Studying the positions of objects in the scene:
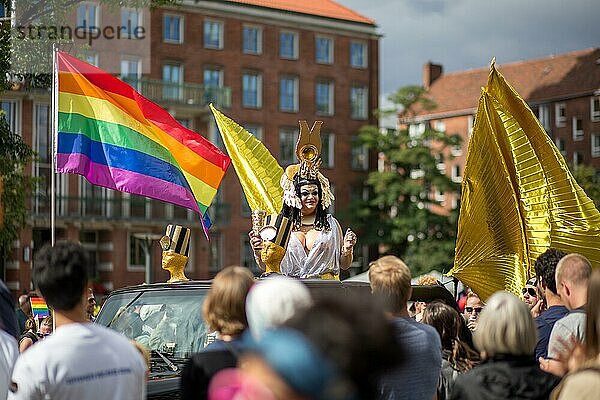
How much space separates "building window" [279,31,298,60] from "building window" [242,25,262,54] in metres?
1.36

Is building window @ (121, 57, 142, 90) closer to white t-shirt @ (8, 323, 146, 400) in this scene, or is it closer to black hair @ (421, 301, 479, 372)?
black hair @ (421, 301, 479, 372)

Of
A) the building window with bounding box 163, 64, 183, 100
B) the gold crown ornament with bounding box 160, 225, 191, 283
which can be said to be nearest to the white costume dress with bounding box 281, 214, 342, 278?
the gold crown ornament with bounding box 160, 225, 191, 283

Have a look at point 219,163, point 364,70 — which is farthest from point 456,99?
point 219,163

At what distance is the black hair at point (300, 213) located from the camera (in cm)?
1101

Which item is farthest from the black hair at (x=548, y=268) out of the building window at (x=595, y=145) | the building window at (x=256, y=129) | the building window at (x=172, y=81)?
the building window at (x=595, y=145)

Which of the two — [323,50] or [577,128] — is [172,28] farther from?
[577,128]

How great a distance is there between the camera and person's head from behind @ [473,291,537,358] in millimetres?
5082

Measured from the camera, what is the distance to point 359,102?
63281 mm

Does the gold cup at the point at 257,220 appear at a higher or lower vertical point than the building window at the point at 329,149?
lower

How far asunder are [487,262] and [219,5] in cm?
4844

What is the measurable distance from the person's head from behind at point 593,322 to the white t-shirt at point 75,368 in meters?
2.00

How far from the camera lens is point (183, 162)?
42.2 feet

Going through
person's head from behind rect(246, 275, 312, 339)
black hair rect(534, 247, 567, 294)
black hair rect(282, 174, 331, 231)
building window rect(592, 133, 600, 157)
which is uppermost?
building window rect(592, 133, 600, 157)

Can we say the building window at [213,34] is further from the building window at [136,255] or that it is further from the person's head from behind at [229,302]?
the person's head from behind at [229,302]
